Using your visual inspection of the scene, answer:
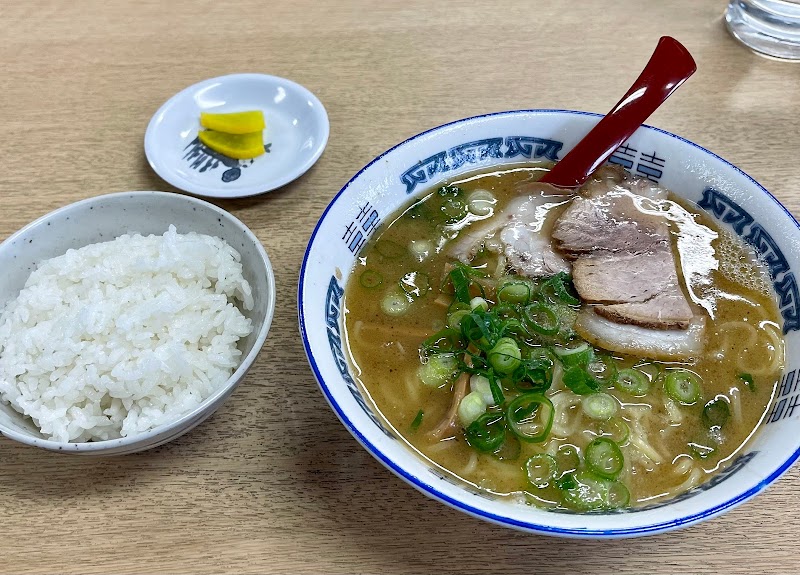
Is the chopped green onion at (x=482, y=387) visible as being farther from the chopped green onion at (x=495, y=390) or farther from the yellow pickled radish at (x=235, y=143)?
the yellow pickled radish at (x=235, y=143)

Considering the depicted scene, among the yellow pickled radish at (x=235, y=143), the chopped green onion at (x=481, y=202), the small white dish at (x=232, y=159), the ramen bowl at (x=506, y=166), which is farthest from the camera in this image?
the yellow pickled radish at (x=235, y=143)

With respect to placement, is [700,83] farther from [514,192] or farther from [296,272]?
[296,272]

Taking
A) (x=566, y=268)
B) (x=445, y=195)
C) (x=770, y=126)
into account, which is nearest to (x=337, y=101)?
(x=445, y=195)

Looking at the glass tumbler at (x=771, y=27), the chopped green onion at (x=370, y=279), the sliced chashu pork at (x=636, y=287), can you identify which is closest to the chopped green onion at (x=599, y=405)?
the sliced chashu pork at (x=636, y=287)

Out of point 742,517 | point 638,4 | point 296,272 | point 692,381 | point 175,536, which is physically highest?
point 638,4

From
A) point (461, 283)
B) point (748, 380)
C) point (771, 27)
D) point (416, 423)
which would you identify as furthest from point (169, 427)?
point (771, 27)

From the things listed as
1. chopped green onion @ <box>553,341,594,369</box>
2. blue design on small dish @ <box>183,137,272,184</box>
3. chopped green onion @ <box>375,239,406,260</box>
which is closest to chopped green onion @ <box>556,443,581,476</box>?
chopped green onion @ <box>553,341,594,369</box>

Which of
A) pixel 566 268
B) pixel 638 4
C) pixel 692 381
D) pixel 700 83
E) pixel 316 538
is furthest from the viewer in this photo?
pixel 638 4
